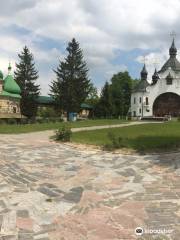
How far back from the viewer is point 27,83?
60125 millimetres

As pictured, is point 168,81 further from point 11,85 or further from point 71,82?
point 11,85

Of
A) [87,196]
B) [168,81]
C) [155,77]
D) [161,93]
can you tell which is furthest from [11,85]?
[87,196]

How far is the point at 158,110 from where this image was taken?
71062 millimetres

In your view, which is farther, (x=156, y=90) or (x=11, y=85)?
(x=156, y=90)

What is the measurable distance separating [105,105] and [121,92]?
799 cm

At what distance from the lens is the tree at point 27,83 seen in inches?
2292

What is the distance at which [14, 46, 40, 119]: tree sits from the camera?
191 feet

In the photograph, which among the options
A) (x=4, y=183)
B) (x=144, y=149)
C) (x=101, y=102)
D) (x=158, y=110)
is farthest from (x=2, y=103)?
(x=4, y=183)

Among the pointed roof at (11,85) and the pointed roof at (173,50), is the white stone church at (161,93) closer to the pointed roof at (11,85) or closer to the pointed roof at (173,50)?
the pointed roof at (173,50)

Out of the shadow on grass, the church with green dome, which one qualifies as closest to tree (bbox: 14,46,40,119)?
the church with green dome

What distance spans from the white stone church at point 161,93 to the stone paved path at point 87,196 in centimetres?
5777

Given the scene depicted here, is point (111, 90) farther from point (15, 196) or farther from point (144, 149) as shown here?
point (15, 196)
